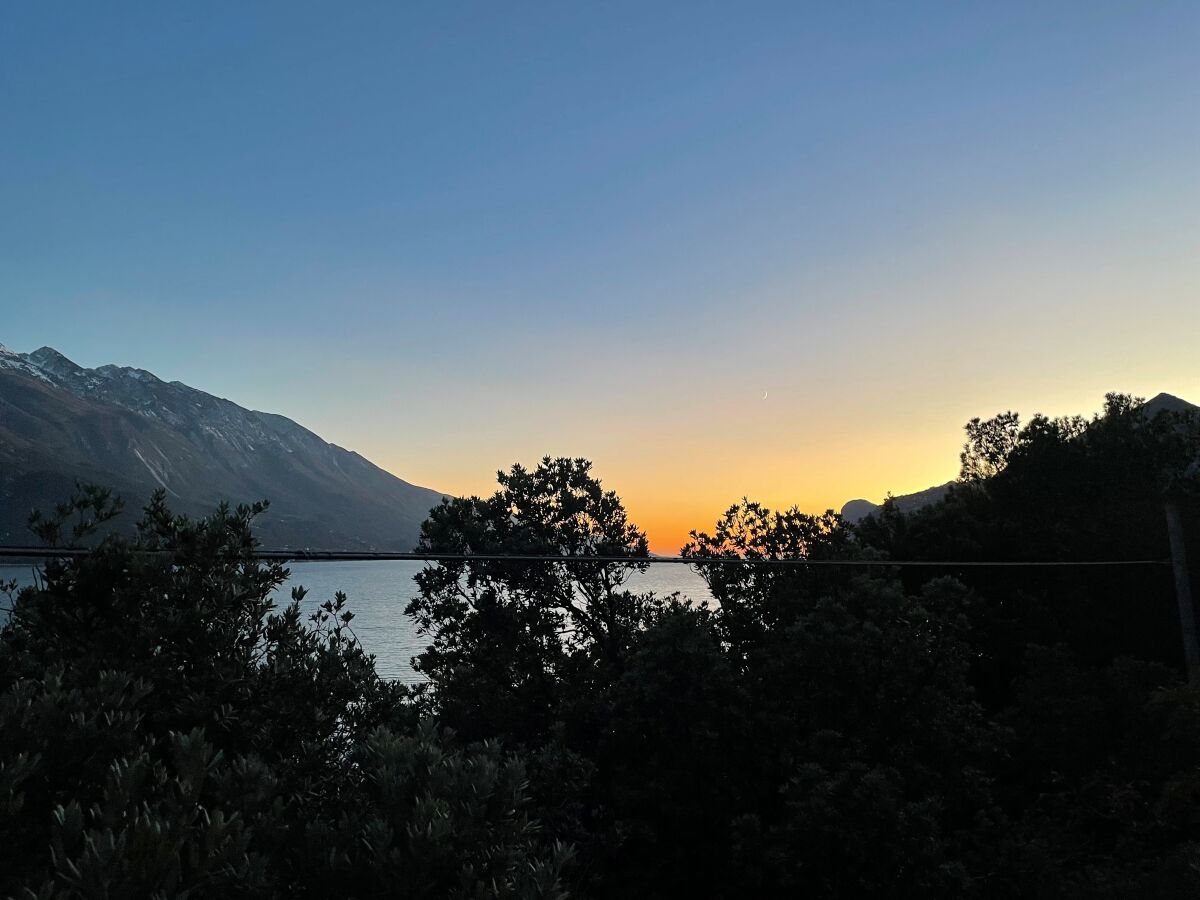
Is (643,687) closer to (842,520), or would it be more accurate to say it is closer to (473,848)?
(842,520)

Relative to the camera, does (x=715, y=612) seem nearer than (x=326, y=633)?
No

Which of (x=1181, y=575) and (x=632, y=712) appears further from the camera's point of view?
(x=632, y=712)

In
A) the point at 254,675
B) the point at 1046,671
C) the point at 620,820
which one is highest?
the point at 254,675

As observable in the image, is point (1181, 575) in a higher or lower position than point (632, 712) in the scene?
higher

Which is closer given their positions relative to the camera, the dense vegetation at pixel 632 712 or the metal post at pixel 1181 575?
the dense vegetation at pixel 632 712

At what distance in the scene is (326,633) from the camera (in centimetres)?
1057

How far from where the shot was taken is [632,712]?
66.9 ft

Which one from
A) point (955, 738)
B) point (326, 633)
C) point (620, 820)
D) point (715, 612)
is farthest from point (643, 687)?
point (326, 633)

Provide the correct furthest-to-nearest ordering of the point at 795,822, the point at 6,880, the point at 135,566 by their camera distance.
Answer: the point at 795,822
the point at 135,566
the point at 6,880

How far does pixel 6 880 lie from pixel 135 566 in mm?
4101

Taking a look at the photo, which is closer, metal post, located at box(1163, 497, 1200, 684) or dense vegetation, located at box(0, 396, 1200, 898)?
dense vegetation, located at box(0, 396, 1200, 898)

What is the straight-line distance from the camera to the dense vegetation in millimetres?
5059

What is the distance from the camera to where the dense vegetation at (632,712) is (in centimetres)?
506

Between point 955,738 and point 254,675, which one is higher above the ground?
point 254,675
